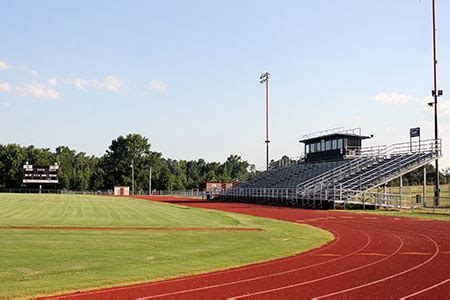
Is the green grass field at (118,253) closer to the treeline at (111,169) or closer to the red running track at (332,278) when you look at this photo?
the red running track at (332,278)

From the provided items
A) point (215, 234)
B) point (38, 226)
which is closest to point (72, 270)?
point (215, 234)

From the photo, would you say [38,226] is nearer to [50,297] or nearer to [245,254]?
[245,254]

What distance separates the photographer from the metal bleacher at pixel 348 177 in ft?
133

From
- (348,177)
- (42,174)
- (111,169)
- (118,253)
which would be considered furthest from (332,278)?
(111,169)

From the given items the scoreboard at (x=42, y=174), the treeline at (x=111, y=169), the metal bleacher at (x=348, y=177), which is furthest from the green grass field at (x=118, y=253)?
the treeline at (x=111, y=169)

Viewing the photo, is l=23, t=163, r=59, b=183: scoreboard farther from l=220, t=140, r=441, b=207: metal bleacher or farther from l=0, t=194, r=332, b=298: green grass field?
l=0, t=194, r=332, b=298: green grass field

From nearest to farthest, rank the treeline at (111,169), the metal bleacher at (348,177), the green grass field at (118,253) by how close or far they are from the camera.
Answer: the green grass field at (118,253) < the metal bleacher at (348,177) < the treeline at (111,169)

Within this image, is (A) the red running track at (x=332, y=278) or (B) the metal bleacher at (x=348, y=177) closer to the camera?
(A) the red running track at (x=332, y=278)

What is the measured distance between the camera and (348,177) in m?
45.0

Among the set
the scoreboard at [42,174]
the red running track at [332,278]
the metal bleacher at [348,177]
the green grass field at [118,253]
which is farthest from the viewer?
the scoreboard at [42,174]

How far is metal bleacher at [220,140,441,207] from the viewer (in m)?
40.6

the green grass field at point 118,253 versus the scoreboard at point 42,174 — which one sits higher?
the scoreboard at point 42,174

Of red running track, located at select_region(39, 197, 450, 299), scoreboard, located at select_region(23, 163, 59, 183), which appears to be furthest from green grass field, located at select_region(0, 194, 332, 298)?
scoreboard, located at select_region(23, 163, 59, 183)

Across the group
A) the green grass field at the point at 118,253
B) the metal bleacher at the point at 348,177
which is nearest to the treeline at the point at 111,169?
the metal bleacher at the point at 348,177
